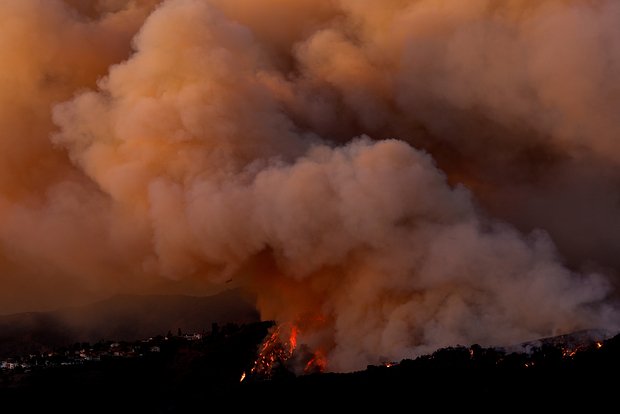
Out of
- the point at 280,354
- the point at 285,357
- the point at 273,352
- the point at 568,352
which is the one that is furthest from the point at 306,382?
the point at 568,352

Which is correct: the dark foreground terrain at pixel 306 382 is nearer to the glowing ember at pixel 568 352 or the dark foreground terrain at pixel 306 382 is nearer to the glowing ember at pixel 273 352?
the glowing ember at pixel 568 352

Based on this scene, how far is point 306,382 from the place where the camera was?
29.8 metres

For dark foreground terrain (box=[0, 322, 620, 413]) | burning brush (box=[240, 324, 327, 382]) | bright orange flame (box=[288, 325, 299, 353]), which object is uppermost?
bright orange flame (box=[288, 325, 299, 353])

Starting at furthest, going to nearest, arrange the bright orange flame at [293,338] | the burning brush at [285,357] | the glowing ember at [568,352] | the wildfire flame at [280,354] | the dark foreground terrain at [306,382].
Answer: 1. the bright orange flame at [293,338]
2. the wildfire flame at [280,354]
3. the burning brush at [285,357]
4. the glowing ember at [568,352]
5. the dark foreground terrain at [306,382]

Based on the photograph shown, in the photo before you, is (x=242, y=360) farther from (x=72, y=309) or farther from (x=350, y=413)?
(x=72, y=309)

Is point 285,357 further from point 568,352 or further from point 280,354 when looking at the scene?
point 568,352

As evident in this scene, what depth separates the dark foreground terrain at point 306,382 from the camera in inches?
1056

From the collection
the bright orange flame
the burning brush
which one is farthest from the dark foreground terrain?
the bright orange flame

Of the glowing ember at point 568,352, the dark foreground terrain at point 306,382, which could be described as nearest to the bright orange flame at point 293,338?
the dark foreground terrain at point 306,382

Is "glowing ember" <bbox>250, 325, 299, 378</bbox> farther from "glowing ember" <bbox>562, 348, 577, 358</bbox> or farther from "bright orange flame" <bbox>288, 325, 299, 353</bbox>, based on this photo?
"glowing ember" <bbox>562, 348, 577, 358</bbox>

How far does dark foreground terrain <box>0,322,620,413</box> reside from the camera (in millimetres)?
26828

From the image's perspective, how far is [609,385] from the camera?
998 inches

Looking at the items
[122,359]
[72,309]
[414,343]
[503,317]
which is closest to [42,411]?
[122,359]

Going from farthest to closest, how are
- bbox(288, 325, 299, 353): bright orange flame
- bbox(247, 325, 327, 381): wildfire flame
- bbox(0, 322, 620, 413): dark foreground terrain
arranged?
bbox(288, 325, 299, 353): bright orange flame
bbox(247, 325, 327, 381): wildfire flame
bbox(0, 322, 620, 413): dark foreground terrain
